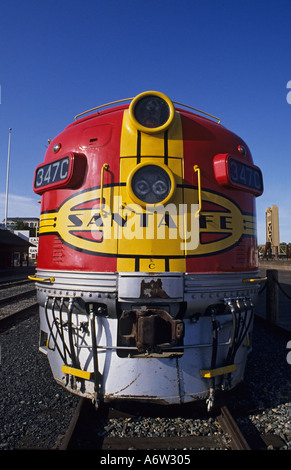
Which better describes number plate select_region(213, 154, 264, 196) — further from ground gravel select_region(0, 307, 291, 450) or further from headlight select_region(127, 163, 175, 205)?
ground gravel select_region(0, 307, 291, 450)

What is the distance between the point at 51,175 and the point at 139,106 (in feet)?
4.43

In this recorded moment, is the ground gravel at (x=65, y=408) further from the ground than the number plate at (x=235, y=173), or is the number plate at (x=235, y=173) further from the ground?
the number plate at (x=235, y=173)

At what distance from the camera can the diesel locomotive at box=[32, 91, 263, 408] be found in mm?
3082

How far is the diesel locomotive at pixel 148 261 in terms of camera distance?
3.08 m

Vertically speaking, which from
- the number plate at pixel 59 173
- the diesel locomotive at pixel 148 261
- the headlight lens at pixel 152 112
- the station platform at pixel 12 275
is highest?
the headlight lens at pixel 152 112

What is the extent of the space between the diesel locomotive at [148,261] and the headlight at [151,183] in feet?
0.04

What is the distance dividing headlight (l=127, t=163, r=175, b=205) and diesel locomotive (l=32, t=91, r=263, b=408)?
0.04ft

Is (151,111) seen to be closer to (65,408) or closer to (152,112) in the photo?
(152,112)

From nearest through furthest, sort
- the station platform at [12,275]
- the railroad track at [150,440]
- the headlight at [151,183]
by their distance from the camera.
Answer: the railroad track at [150,440] < the headlight at [151,183] < the station platform at [12,275]

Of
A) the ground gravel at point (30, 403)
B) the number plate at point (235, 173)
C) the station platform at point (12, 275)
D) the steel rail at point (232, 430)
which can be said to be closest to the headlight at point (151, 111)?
the number plate at point (235, 173)

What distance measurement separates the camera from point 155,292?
299 cm

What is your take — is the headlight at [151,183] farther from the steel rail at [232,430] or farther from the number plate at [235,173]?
the steel rail at [232,430]

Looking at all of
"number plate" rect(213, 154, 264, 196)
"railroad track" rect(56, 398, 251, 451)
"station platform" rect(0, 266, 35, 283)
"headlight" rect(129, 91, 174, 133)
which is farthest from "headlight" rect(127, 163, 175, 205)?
"station platform" rect(0, 266, 35, 283)
